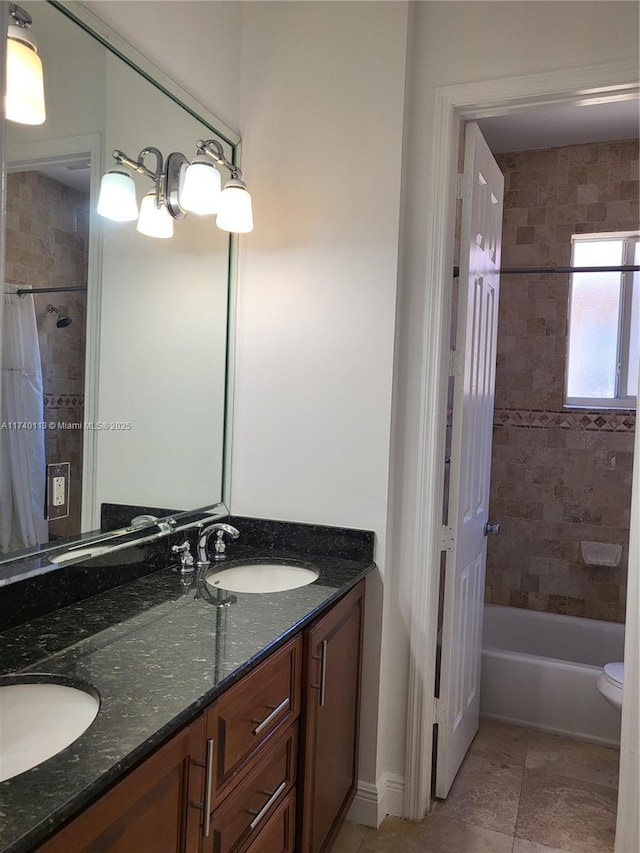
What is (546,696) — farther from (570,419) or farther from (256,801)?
(256,801)

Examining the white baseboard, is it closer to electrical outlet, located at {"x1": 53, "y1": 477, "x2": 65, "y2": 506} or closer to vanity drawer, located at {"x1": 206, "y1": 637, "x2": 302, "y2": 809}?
vanity drawer, located at {"x1": 206, "y1": 637, "x2": 302, "y2": 809}

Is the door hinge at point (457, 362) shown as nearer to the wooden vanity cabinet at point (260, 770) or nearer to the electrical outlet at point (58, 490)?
the wooden vanity cabinet at point (260, 770)

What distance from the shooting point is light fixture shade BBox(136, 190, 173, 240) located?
1.89 metres

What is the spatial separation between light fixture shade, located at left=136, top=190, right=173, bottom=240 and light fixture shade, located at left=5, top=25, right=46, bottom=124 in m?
0.45

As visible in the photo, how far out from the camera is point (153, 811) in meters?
1.05


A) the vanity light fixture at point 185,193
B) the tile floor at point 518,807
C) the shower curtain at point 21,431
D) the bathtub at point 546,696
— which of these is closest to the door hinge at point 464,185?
the vanity light fixture at point 185,193

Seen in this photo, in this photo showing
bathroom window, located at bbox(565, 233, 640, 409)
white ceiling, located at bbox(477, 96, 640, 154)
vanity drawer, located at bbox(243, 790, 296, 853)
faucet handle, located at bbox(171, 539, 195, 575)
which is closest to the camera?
vanity drawer, located at bbox(243, 790, 296, 853)

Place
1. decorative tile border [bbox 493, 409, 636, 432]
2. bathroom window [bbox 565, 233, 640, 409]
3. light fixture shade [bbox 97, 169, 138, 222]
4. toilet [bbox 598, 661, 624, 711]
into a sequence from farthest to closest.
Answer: bathroom window [bbox 565, 233, 640, 409] < decorative tile border [bbox 493, 409, 636, 432] < toilet [bbox 598, 661, 624, 711] < light fixture shade [bbox 97, 169, 138, 222]

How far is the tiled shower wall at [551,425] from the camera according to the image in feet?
10.9

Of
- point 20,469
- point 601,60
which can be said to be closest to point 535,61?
point 601,60

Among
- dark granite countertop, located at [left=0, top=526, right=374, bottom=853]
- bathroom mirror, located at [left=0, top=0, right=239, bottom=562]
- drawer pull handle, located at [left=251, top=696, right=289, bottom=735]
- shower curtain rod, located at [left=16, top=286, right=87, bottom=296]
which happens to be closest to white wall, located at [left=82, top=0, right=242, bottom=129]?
bathroom mirror, located at [left=0, top=0, right=239, bottom=562]

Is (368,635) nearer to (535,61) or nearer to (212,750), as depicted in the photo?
(212,750)

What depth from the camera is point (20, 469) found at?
4.80ft

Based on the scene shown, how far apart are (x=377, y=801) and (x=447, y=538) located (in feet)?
2.88
